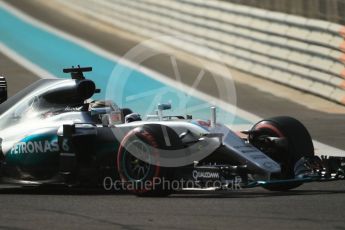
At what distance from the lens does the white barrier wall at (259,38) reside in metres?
20.9

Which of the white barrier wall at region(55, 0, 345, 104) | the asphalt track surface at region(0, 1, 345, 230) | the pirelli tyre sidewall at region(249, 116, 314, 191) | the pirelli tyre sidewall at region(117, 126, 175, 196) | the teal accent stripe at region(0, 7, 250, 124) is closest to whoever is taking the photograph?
the asphalt track surface at region(0, 1, 345, 230)

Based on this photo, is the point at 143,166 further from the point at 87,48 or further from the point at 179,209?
the point at 87,48

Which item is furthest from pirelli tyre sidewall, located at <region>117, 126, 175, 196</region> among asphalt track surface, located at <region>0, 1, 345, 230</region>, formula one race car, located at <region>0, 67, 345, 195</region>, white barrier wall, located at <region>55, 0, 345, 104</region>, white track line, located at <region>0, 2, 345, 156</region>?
white barrier wall, located at <region>55, 0, 345, 104</region>

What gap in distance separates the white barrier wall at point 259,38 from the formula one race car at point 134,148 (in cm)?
901

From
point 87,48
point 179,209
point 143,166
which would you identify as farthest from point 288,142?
point 87,48

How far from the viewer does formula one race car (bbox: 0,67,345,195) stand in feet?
34.9

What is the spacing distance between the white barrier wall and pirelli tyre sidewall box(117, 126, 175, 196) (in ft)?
32.9

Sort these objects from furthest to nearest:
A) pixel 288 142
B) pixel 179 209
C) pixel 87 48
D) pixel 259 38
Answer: pixel 87 48 < pixel 259 38 < pixel 288 142 < pixel 179 209

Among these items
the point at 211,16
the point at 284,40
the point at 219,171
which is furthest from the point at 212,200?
the point at 211,16

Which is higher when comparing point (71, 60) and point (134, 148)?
point (71, 60)

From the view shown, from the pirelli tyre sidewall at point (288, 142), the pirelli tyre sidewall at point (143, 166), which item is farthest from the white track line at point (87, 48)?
the pirelli tyre sidewall at point (143, 166)

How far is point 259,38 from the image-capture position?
2358 centimetres

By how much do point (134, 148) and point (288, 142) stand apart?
168 cm

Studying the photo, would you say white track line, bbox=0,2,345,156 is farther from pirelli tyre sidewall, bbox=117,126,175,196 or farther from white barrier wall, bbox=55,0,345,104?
pirelli tyre sidewall, bbox=117,126,175,196
